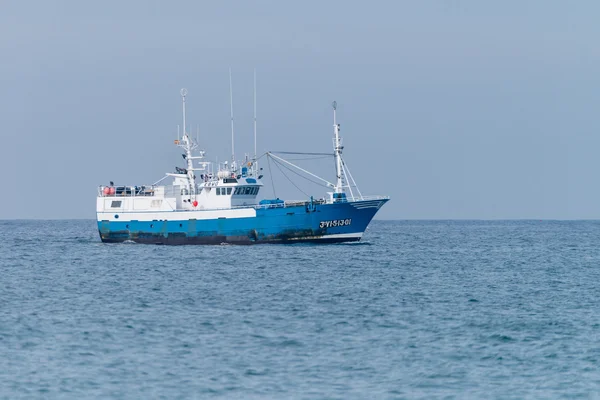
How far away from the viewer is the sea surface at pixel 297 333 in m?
26.4

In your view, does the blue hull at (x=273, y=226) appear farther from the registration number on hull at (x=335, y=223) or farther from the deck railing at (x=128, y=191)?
the deck railing at (x=128, y=191)

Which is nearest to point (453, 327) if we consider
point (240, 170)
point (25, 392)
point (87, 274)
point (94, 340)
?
point (94, 340)

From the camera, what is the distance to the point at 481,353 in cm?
3083

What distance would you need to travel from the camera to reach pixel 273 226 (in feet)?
259

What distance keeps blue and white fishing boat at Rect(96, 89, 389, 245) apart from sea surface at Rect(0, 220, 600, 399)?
1390 centimetres

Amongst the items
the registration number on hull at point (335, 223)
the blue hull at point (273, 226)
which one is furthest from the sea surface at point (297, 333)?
the registration number on hull at point (335, 223)

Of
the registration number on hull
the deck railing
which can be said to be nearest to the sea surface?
the registration number on hull

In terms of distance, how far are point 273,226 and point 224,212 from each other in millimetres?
4260

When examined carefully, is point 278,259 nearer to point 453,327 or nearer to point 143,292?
point 143,292

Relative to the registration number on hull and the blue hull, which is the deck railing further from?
the registration number on hull

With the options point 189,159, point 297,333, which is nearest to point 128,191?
point 189,159

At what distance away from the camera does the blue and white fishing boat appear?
7869 centimetres

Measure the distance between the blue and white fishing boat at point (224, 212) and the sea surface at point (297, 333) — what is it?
1390 cm

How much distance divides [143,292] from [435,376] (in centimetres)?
2460
